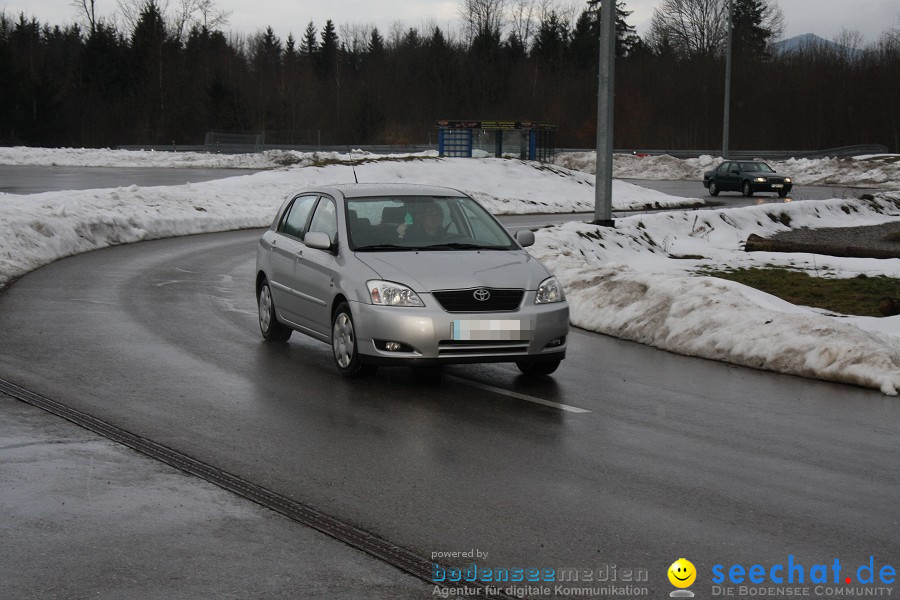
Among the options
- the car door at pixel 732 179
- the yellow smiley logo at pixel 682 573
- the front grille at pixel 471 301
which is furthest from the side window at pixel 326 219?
the car door at pixel 732 179

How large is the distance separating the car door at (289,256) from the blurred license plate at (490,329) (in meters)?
2.23

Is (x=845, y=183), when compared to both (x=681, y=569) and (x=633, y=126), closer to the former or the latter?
(x=633, y=126)

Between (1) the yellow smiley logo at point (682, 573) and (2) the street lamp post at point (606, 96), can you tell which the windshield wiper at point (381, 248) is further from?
(2) the street lamp post at point (606, 96)

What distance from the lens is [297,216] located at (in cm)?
1138

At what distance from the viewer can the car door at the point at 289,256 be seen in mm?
10742

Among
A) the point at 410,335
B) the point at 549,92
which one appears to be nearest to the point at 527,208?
the point at 410,335

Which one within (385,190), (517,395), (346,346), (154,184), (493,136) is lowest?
(517,395)

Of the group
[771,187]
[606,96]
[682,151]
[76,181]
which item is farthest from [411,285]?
[682,151]

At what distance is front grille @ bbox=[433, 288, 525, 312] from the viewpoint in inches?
352

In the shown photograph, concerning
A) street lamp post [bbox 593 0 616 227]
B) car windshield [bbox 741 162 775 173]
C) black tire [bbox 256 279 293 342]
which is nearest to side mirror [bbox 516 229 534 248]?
black tire [bbox 256 279 293 342]

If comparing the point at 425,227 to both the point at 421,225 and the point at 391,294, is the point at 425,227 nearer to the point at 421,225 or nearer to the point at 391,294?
the point at 421,225

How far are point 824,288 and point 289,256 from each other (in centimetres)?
768

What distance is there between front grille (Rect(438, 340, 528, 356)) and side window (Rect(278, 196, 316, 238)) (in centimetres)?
279

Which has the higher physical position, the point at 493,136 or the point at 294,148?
the point at 493,136
